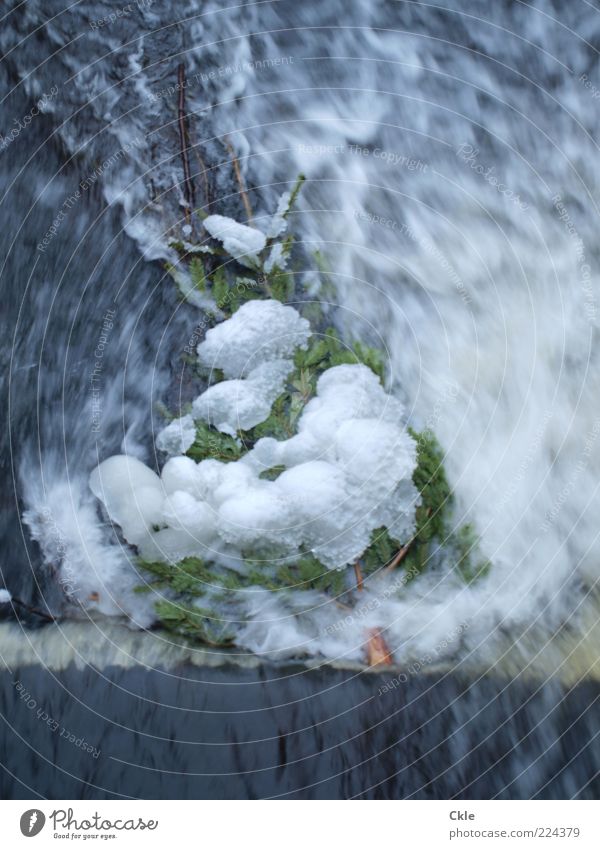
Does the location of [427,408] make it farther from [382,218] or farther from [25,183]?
[25,183]

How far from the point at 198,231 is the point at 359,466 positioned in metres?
0.35

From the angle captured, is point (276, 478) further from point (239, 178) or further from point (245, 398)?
point (239, 178)

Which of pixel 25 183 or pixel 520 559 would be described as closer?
pixel 520 559

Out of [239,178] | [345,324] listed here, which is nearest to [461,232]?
[345,324]

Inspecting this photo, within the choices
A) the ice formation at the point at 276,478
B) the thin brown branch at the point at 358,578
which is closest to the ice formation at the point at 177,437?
the ice formation at the point at 276,478

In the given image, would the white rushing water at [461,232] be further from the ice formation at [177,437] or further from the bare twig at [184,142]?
the ice formation at [177,437]

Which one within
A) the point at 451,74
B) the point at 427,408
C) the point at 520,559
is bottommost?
the point at 520,559

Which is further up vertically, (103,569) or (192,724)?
(103,569)

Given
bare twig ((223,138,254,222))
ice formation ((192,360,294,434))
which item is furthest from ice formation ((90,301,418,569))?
bare twig ((223,138,254,222))

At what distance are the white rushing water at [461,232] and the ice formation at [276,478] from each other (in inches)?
2.2

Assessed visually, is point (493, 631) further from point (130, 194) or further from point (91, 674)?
point (130, 194)

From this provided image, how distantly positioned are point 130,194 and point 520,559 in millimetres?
625

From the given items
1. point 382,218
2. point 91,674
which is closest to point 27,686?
point 91,674

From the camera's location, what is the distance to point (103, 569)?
0.95 metres
